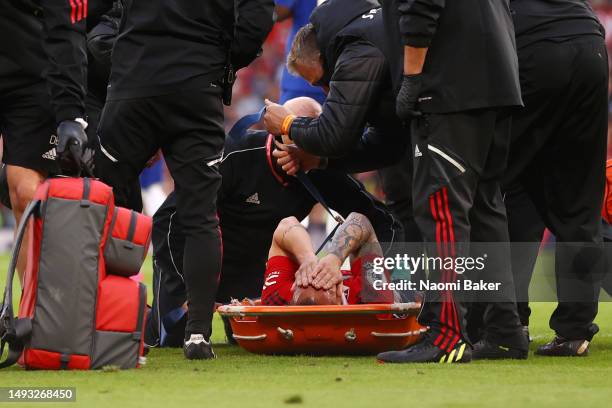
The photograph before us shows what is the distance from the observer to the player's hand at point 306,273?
5.38 metres

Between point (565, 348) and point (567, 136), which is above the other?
point (567, 136)

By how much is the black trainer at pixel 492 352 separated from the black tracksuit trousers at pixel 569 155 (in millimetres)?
395

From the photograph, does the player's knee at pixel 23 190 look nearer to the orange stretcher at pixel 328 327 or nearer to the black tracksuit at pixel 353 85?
the orange stretcher at pixel 328 327

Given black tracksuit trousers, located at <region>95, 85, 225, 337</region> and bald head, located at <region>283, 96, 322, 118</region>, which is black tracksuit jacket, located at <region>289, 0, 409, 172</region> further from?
black tracksuit trousers, located at <region>95, 85, 225, 337</region>

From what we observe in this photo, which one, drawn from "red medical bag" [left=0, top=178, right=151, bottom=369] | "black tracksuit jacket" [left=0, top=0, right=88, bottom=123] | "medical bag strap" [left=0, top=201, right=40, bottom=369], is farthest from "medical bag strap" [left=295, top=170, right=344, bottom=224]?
"medical bag strap" [left=0, top=201, right=40, bottom=369]

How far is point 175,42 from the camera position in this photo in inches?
202

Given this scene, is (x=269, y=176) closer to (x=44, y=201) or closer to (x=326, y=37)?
(x=326, y=37)

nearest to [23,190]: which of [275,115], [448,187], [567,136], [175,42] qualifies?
[175,42]

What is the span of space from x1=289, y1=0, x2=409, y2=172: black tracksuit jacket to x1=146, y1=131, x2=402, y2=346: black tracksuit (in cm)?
34

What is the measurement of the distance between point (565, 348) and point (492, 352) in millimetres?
441

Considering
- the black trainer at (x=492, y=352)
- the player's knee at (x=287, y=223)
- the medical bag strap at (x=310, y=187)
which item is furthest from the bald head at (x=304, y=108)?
the black trainer at (x=492, y=352)

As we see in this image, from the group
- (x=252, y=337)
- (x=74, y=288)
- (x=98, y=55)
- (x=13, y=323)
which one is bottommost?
(x=252, y=337)

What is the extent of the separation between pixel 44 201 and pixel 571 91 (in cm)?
232

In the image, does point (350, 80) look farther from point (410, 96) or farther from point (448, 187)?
point (448, 187)
